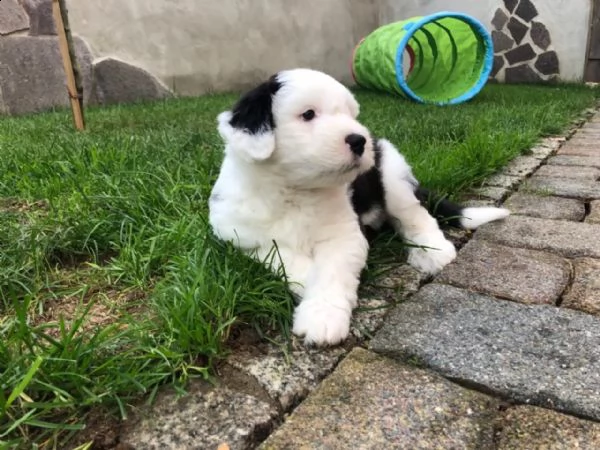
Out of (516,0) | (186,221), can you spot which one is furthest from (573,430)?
(516,0)

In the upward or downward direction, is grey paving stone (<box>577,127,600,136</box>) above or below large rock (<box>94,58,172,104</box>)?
below

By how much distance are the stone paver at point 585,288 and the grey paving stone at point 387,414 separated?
0.59 meters

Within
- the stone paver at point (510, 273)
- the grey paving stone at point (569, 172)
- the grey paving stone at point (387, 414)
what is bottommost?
the grey paving stone at point (569, 172)

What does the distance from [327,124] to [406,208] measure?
70 cm

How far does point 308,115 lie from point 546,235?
118 centimetres

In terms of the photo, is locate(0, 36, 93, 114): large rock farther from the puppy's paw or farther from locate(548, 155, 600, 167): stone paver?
the puppy's paw

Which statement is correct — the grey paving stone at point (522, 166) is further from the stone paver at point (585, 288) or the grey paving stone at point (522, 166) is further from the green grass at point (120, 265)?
the stone paver at point (585, 288)

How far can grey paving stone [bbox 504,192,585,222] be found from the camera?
2.48 m

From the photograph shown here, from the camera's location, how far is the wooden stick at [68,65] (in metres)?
4.02

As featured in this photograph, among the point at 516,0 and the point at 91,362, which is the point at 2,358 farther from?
the point at 516,0

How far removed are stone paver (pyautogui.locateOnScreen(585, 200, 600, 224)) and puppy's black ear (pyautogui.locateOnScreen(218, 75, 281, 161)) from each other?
1.57 m

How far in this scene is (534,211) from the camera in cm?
253

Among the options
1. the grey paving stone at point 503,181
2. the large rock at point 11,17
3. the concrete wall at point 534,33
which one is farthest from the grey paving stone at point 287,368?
the concrete wall at point 534,33

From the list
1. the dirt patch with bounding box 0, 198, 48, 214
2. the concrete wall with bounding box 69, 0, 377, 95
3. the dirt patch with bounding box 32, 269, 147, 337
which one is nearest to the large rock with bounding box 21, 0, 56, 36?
the concrete wall with bounding box 69, 0, 377, 95
